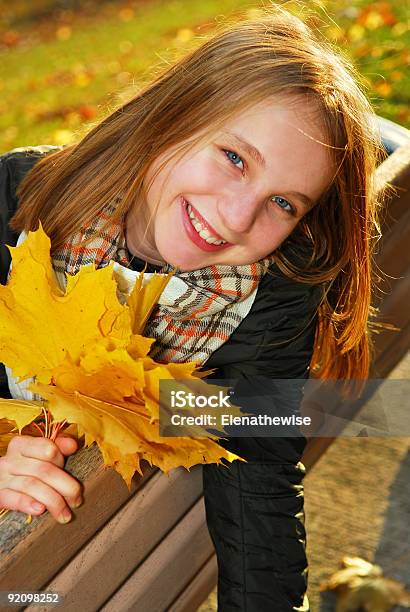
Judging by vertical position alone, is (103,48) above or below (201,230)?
below

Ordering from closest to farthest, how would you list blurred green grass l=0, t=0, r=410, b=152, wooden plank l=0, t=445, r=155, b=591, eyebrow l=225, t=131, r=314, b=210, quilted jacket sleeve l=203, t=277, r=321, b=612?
wooden plank l=0, t=445, r=155, b=591
eyebrow l=225, t=131, r=314, b=210
quilted jacket sleeve l=203, t=277, r=321, b=612
blurred green grass l=0, t=0, r=410, b=152

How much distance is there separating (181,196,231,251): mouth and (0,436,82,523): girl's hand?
1.54 feet

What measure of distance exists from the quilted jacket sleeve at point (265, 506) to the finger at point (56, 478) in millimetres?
433

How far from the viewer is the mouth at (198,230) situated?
167 cm

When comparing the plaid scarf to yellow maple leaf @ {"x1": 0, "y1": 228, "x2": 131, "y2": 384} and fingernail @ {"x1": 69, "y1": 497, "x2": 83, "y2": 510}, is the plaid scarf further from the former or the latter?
fingernail @ {"x1": 69, "y1": 497, "x2": 83, "y2": 510}

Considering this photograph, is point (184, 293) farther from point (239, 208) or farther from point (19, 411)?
point (19, 411)

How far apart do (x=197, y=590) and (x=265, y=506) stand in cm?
36

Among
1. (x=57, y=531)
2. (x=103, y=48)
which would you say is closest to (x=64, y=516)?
(x=57, y=531)

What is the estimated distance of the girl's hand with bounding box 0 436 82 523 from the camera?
1.34 m

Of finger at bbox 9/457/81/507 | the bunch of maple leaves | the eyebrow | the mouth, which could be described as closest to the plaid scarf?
the mouth

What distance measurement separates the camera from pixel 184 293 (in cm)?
180

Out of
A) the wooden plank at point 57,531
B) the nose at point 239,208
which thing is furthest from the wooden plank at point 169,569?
the nose at point 239,208

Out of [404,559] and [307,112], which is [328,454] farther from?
[307,112]

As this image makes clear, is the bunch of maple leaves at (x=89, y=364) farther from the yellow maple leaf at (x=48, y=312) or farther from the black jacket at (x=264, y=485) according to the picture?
the black jacket at (x=264, y=485)
